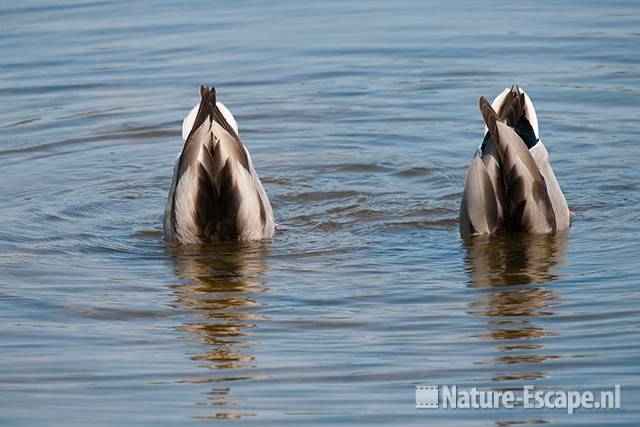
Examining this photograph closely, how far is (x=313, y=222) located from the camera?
9633mm

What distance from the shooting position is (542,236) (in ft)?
29.5

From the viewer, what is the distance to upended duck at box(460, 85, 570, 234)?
8.66 metres

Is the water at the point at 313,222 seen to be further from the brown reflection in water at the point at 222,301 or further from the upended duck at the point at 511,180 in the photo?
the upended duck at the point at 511,180

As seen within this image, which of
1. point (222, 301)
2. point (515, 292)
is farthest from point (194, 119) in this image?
point (515, 292)

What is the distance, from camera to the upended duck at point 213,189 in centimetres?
877

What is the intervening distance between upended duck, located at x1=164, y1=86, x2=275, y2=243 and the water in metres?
→ 0.15

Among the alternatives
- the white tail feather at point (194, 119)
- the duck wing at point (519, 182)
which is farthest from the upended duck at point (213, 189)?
the duck wing at point (519, 182)

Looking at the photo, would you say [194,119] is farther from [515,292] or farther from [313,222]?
[515,292]

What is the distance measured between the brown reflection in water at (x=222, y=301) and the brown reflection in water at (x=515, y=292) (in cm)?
124

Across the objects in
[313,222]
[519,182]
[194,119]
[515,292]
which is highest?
[194,119]

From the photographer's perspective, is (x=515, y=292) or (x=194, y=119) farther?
(x=194, y=119)

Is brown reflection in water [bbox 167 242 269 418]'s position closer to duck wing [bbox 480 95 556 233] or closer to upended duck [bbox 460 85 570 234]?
upended duck [bbox 460 85 570 234]

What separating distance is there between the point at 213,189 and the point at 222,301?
3.83 feet

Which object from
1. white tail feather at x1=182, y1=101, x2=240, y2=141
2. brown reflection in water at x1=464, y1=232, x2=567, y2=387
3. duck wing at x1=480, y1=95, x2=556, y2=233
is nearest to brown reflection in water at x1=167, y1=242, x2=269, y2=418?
white tail feather at x1=182, y1=101, x2=240, y2=141
